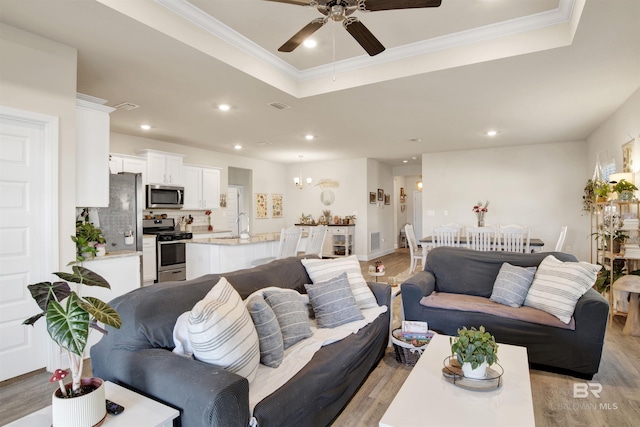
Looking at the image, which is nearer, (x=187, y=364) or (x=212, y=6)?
(x=187, y=364)

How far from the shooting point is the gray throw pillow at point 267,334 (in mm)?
1869

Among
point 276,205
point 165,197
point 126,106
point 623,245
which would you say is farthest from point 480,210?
point 126,106

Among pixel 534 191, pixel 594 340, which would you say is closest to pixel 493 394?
pixel 594 340

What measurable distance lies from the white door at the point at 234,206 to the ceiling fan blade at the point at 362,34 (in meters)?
6.60

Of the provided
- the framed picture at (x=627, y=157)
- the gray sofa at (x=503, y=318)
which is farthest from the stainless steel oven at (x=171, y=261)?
the framed picture at (x=627, y=157)

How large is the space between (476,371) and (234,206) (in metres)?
7.63

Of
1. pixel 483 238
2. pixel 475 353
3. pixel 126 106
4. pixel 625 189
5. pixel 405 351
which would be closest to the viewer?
pixel 475 353

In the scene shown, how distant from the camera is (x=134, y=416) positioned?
1291mm

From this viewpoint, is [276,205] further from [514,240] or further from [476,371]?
[476,371]

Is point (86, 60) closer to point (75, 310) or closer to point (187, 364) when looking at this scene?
point (75, 310)

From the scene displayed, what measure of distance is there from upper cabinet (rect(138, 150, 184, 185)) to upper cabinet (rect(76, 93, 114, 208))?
2.98 meters

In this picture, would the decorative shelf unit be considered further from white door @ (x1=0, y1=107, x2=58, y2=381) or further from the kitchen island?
white door @ (x1=0, y1=107, x2=58, y2=381)

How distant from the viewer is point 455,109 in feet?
15.1

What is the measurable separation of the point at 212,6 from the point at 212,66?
57 cm
